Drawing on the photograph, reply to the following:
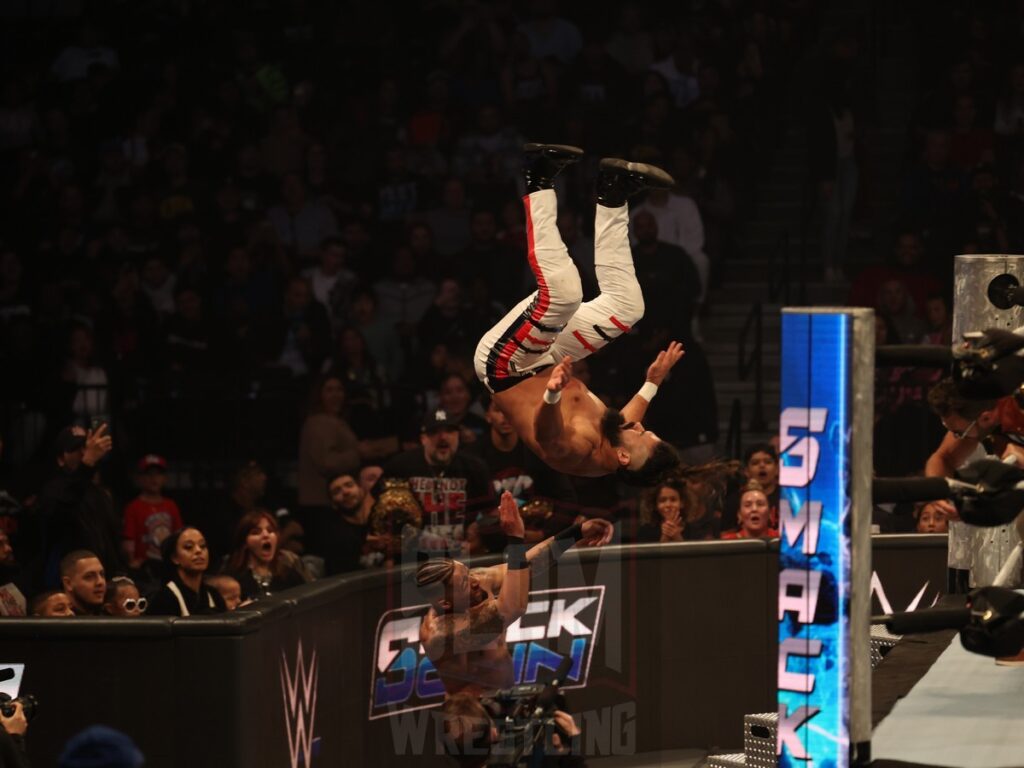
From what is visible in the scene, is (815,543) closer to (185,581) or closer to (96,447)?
(185,581)

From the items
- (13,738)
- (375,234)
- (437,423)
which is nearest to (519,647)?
(437,423)

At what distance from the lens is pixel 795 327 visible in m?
3.98

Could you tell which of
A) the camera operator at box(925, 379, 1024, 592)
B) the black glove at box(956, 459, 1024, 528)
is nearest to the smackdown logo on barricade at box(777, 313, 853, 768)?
the black glove at box(956, 459, 1024, 528)

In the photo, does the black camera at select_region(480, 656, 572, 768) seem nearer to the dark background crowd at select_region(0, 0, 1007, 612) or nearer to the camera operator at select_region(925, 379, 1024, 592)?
the camera operator at select_region(925, 379, 1024, 592)

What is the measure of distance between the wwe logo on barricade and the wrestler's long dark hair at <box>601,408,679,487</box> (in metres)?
1.58

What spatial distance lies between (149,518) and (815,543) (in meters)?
6.51

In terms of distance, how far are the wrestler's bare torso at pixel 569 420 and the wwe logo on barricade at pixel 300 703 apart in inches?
52.7

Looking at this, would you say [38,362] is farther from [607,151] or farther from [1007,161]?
[1007,161]

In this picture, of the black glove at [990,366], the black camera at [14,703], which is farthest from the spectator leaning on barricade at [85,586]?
the black glove at [990,366]

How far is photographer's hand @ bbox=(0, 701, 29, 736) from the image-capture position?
19.7 feet

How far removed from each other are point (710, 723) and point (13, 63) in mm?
9015

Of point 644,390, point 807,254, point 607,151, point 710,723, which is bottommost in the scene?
point 710,723

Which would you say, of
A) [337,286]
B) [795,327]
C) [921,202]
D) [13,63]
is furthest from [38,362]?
[795,327]

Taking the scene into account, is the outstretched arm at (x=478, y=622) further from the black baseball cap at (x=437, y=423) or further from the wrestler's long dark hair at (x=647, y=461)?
the black baseball cap at (x=437, y=423)
